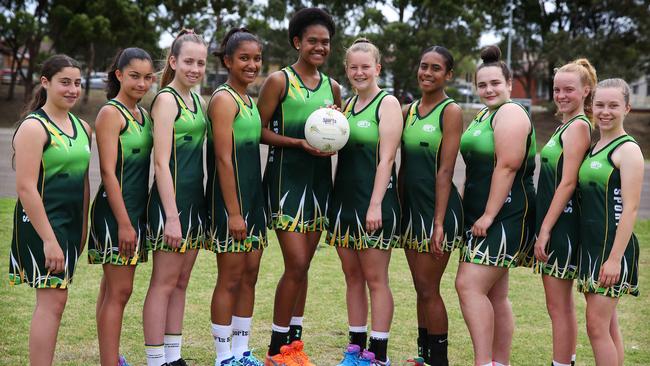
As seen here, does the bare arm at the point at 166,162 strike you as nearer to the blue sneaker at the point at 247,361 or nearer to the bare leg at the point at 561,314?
the blue sneaker at the point at 247,361

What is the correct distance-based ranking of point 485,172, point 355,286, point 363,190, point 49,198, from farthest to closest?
point 355,286 < point 363,190 < point 485,172 < point 49,198

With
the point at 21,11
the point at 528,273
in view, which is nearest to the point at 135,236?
the point at 528,273

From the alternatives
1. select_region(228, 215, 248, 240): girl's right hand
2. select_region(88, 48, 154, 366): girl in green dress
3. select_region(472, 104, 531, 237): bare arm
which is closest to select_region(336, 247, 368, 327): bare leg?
select_region(228, 215, 248, 240): girl's right hand

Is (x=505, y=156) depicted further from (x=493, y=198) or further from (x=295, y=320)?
(x=295, y=320)

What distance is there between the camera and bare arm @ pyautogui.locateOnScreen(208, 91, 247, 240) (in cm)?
Result: 498

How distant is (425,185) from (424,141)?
1.01 feet

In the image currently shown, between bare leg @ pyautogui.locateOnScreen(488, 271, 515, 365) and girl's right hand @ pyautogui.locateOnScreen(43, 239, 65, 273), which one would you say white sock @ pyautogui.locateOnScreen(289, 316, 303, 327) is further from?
girl's right hand @ pyautogui.locateOnScreen(43, 239, 65, 273)

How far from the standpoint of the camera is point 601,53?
37.3m

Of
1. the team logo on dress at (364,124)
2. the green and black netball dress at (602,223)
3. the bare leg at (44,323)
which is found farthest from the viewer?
the team logo on dress at (364,124)

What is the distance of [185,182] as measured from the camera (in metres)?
4.96

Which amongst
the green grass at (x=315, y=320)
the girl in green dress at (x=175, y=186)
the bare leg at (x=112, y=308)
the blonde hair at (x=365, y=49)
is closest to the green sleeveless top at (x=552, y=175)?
the blonde hair at (x=365, y=49)

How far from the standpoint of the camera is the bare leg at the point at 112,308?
477 cm

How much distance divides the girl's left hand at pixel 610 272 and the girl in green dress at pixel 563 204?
0.30m

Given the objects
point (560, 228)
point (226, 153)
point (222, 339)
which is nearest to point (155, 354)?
point (222, 339)
